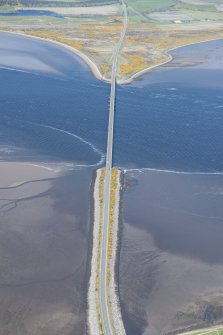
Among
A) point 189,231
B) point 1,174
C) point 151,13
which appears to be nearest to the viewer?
point 189,231

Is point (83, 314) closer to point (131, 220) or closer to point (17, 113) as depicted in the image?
point (131, 220)

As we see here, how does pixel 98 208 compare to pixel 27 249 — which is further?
pixel 98 208

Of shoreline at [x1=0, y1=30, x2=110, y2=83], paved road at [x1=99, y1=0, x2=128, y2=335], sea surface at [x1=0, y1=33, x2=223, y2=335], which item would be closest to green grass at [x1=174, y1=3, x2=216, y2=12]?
shoreline at [x1=0, y1=30, x2=110, y2=83]

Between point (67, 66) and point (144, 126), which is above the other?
point (67, 66)

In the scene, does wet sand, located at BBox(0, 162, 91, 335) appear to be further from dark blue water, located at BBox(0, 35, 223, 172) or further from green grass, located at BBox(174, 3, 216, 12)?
green grass, located at BBox(174, 3, 216, 12)

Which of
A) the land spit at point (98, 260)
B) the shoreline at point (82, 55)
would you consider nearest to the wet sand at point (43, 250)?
the land spit at point (98, 260)

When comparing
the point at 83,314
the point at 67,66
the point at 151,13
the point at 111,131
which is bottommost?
the point at 83,314

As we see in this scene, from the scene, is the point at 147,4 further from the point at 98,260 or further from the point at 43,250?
the point at 98,260

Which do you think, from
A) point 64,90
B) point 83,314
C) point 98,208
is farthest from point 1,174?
point 64,90

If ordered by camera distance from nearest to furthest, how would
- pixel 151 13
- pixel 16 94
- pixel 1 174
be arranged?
pixel 1 174, pixel 16 94, pixel 151 13
